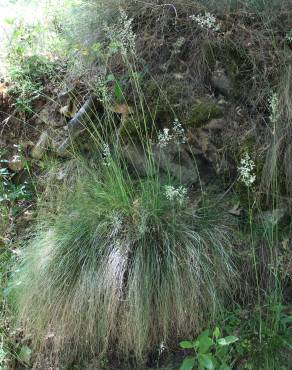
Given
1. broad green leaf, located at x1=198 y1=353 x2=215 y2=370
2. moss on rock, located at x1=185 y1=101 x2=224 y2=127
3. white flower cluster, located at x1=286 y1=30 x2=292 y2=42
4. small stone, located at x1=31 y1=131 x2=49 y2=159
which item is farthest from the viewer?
small stone, located at x1=31 y1=131 x2=49 y2=159

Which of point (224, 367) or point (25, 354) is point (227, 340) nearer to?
point (224, 367)

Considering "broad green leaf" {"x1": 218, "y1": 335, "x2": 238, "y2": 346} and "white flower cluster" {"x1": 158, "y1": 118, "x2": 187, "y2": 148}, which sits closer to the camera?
"broad green leaf" {"x1": 218, "y1": 335, "x2": 238, "y2": 346}

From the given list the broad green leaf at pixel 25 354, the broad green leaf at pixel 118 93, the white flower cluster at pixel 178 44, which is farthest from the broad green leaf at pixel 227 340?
the white flower cluster at pixel 178 44

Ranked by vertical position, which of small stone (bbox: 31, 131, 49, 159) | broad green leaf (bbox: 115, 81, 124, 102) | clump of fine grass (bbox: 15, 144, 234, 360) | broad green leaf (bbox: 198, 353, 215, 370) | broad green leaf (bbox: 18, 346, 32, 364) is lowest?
broad green leaf (bbox: 18, 346, 32, 364)

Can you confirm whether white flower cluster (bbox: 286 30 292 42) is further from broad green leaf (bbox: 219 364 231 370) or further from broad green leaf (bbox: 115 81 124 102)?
broad green leaf (bbox: 219 364 231 370)

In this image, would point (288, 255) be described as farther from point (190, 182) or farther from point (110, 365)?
point (110, 365)

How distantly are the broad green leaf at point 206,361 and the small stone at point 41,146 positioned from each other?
6.13ft

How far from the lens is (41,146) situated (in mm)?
3312

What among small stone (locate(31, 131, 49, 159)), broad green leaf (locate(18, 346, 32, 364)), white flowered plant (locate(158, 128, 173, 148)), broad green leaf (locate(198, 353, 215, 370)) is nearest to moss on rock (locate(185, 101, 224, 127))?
white flowered plant (locate(158, 128, 173, 148))

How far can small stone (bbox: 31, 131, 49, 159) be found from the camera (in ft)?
10.8

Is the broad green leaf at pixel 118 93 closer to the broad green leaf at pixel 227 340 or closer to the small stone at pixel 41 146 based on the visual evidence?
the small stone at pixel 41 146

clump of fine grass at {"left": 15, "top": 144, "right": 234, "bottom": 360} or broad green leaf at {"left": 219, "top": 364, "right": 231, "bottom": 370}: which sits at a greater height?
clump of fine grass at {"left": 15, "top": 144, "right": 234, "bottom": 360}

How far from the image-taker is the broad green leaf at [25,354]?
2.51 meters

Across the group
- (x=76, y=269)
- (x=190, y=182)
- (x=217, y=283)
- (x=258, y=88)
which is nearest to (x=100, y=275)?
(x=76, y=269)
